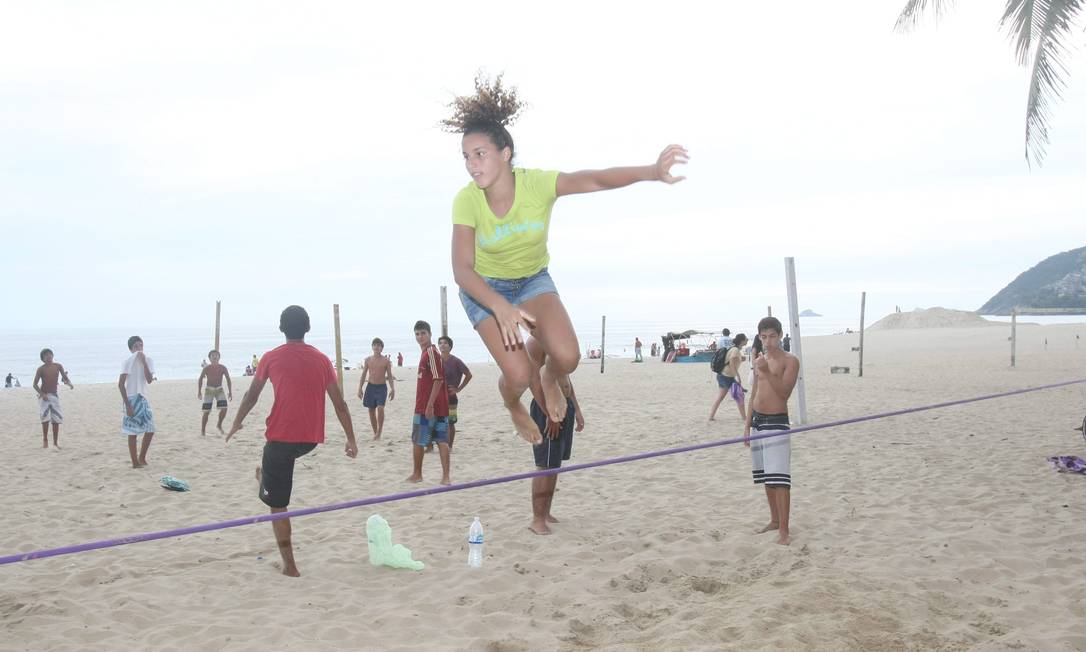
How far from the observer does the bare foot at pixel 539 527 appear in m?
6.00

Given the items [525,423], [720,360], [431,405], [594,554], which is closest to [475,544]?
→ [594,554]

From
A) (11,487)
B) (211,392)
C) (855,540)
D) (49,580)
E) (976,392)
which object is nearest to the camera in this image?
(49,580)

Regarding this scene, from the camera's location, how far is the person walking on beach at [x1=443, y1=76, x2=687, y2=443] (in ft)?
9.37

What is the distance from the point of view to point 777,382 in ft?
18.3

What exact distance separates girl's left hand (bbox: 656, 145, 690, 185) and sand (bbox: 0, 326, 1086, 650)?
2256mm

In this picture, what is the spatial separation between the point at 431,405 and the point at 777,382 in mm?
3388

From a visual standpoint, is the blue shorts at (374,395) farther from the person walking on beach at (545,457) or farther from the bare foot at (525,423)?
the bare foot at (525,423)

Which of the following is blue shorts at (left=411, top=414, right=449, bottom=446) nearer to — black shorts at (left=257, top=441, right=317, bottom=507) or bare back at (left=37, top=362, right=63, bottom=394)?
black shorts at (left=257, top=441, right=317, bottom=507)

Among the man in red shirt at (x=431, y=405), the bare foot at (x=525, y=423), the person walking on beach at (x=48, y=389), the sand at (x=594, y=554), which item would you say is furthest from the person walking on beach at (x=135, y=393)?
the bare foot at (x=525, y=423)

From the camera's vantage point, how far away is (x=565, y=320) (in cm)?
291

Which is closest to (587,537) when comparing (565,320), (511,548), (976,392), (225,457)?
(511,548)

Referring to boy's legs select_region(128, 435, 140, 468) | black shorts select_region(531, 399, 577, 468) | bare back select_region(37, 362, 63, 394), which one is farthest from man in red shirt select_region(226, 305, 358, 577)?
bare back select_region(37, 362, 63, 394)

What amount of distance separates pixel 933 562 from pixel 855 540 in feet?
2.23

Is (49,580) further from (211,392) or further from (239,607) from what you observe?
(211,392)
